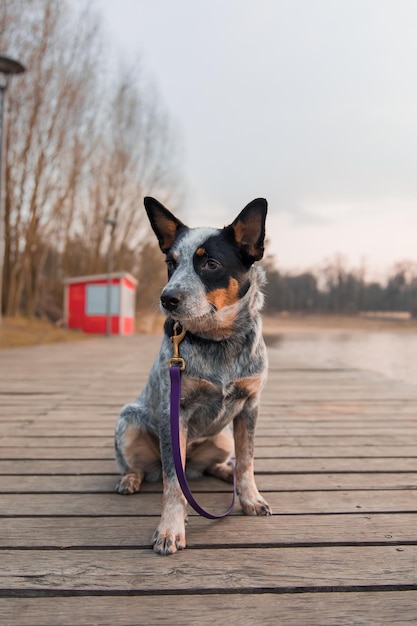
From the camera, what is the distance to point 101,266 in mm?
29438

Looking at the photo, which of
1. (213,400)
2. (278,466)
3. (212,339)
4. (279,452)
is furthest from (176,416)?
(279,452)

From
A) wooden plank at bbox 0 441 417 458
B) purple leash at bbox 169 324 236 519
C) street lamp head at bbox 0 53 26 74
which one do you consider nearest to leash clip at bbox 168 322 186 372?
purple leash at bbox 169 324 236 519

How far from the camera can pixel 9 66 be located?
33.3 feet

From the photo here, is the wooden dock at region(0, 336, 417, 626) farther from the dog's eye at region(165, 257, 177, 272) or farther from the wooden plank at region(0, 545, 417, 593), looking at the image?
the dog's eye at region(165, 257, 177, 272)

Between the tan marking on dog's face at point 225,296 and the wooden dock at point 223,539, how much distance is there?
932 millimetres

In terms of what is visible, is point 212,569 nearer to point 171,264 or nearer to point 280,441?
point 171,264

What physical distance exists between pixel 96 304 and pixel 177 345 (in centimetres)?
2074

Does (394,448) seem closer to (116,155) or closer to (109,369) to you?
(109,369)

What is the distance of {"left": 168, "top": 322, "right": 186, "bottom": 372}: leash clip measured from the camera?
2084mm

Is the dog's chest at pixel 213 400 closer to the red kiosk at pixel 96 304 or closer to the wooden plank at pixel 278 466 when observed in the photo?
the wooden plank at pixel 278 466

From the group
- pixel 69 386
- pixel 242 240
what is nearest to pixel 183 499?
pixel 242 240

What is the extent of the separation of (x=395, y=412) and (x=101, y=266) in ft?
86.8

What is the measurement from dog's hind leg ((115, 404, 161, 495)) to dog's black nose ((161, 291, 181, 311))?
2.57 feet

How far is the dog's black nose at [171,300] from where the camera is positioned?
6.41 feet
